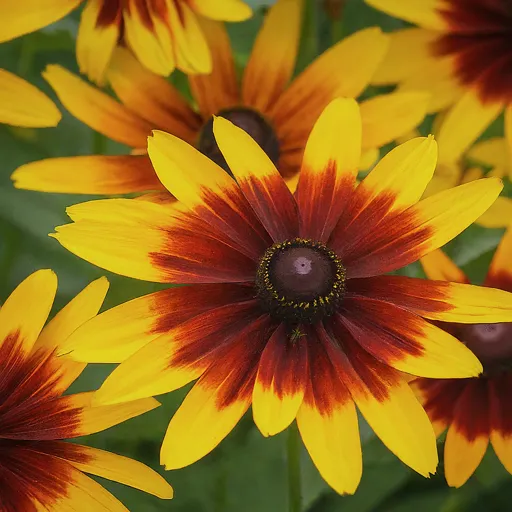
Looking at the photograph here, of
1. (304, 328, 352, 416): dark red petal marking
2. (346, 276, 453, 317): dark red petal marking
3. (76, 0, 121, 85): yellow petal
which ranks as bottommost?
(304, 328, 352, 416): dark red petal marking

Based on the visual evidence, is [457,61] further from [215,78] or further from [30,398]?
[30,398]

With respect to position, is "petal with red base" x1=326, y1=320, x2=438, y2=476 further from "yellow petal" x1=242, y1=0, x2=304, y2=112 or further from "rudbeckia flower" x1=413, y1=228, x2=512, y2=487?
"yellow petal" x1=242, y1=0, x2=304, y2=112

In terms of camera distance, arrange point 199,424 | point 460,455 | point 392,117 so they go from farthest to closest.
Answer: point 392,117 < point 460,455 < point 199,424

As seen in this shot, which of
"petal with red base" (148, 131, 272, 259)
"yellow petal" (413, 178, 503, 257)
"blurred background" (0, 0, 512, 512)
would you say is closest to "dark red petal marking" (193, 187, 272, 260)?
"petal with red base" (148, 131, 272, 259)

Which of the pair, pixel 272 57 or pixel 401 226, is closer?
pixel 401 226

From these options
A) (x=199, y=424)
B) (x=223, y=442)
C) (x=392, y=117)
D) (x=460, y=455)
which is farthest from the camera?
(x=223, y=442)

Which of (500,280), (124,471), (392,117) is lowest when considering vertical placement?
(124,471)

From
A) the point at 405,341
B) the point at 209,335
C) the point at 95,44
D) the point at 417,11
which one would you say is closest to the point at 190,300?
the point at 209,335
